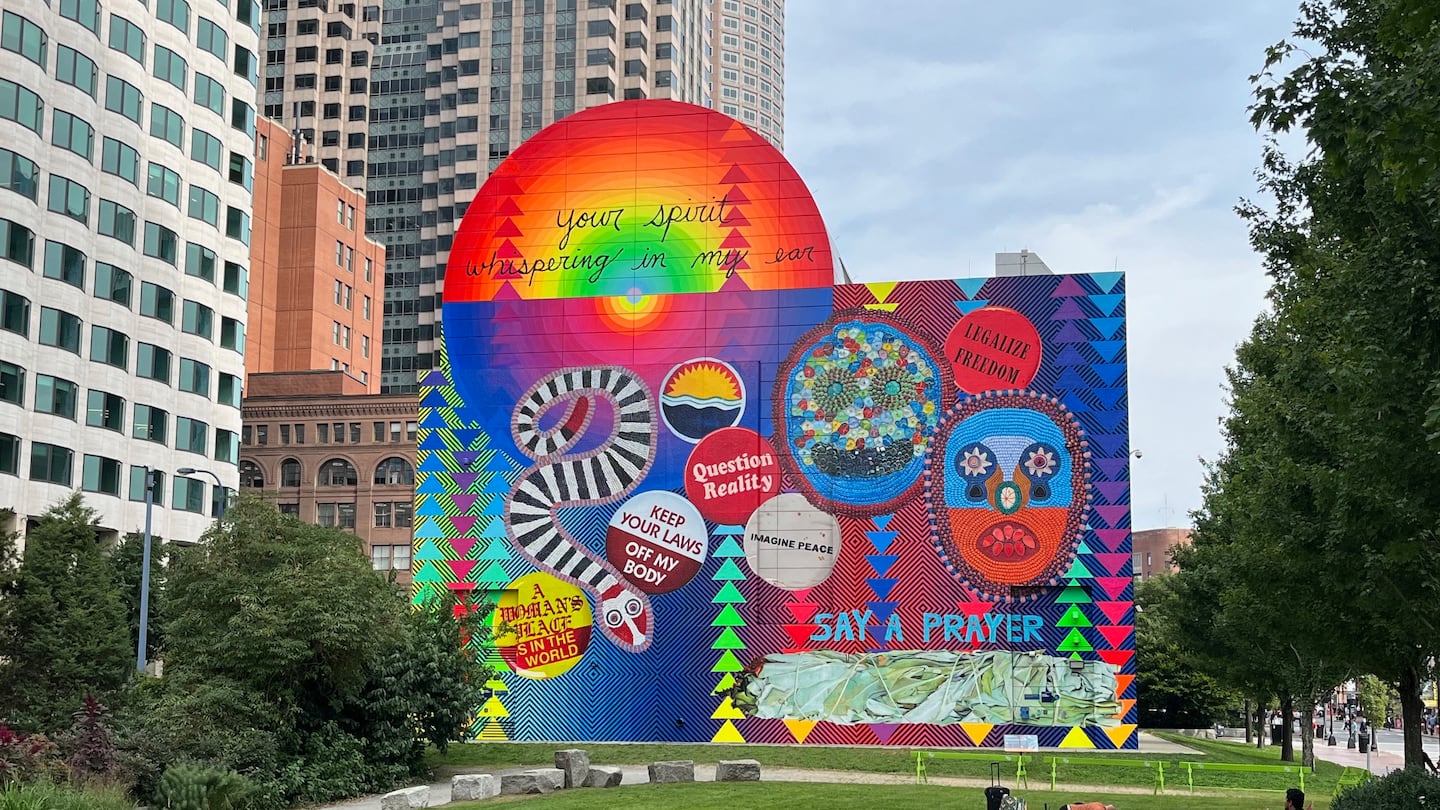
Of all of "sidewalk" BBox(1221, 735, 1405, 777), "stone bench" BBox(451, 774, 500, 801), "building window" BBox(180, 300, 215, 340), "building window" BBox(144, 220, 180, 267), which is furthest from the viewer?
"building window" BBox(180, 300, 215, 340)

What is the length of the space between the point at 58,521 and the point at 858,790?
28361 millimetres

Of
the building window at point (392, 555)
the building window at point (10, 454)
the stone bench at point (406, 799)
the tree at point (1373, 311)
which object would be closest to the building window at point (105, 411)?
the building window at point (10, 454)

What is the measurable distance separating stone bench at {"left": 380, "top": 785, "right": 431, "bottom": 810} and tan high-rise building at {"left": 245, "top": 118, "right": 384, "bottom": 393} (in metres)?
82.7

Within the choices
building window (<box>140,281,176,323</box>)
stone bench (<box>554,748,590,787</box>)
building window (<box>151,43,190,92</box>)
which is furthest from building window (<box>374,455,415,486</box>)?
stone bench (<box>554,748,590,787</box>)

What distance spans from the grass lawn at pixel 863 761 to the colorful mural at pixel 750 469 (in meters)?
1.47

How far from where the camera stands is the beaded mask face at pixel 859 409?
46531 millimetres

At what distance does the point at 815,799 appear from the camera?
104 ft

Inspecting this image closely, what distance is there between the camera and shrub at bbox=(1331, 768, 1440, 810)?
20.5 m

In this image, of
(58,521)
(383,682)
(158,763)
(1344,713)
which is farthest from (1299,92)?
(1344,713)

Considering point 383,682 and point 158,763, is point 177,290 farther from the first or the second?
point 158,763

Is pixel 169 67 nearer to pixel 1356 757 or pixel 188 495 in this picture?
pixel 188 495

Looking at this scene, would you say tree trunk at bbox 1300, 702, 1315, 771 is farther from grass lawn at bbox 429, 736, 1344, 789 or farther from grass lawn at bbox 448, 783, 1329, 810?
grass lawn at bbox 448, 783, 1329, 810

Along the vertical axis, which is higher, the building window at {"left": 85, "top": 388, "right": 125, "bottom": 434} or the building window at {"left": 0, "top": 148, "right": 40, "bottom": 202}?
the building window at {"left": 0, "top": 148, "right": 40, "bottom": 202}

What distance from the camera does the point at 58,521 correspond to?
150ft
